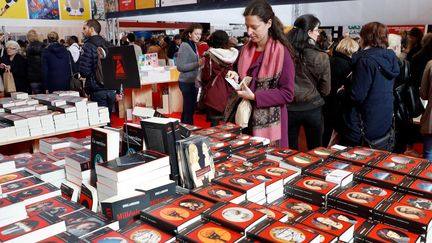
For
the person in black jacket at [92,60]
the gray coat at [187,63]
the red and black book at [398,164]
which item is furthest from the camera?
the gray coat at [187,63]

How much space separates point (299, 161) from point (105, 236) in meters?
0.97

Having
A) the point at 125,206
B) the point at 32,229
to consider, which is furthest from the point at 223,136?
the point at 32,229

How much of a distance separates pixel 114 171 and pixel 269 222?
575mm

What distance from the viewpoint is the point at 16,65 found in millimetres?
6012

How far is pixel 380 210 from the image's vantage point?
1.28 metres

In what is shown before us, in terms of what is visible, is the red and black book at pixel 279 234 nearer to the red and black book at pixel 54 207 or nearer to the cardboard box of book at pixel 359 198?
the cardboard box of book at pixel 359 198

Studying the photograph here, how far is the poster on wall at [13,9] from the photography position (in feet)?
16.6

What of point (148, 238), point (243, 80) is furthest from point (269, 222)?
point (243, 80)

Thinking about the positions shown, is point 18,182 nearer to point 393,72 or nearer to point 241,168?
point 241,168

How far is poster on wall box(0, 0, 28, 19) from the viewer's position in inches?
199

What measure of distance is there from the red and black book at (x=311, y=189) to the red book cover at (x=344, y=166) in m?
0.19

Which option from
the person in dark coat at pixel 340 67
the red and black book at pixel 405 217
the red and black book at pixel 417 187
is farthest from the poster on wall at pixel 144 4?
the red and black book at pixel 405 217

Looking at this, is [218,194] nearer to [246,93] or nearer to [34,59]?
[246,93]

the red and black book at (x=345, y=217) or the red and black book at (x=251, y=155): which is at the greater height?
the red and black book at (x=251, y=155)
